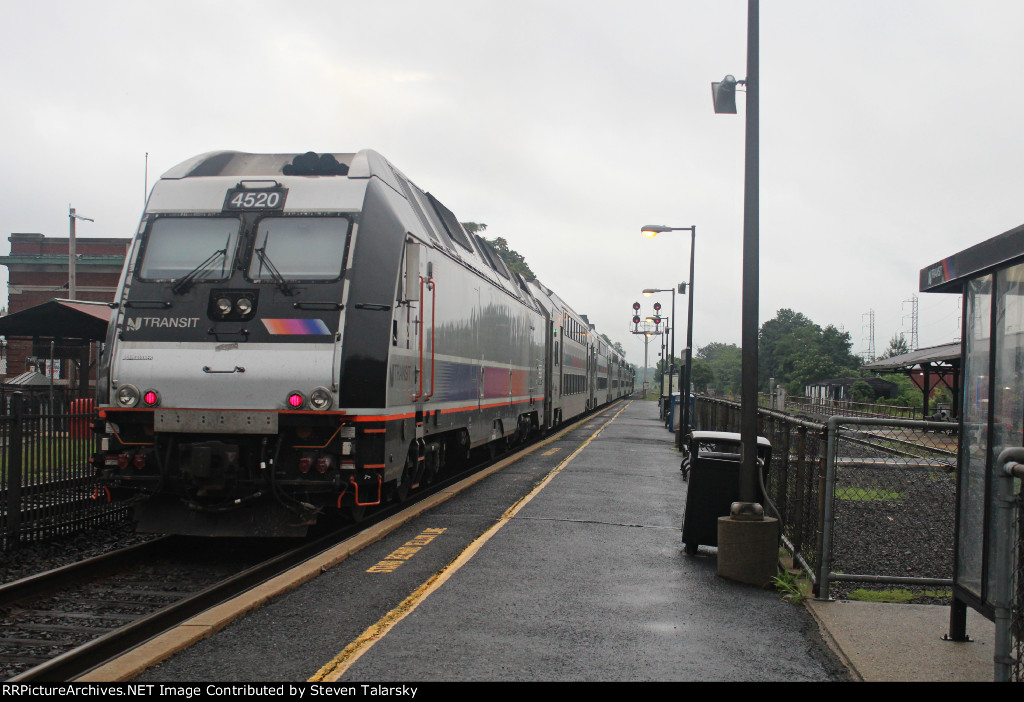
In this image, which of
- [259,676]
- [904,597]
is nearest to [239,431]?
[259,676]

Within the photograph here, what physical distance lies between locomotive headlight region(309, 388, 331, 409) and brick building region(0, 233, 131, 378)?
36722 mm

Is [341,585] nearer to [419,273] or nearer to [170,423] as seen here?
[170,423]

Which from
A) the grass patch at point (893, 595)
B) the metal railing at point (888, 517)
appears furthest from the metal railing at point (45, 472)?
the grass patch at point (893, 595)

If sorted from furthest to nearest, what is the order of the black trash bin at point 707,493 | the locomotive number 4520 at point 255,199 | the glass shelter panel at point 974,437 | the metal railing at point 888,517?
the locomotive number 4520 at point 255,199
the black trash bin at point 707,493
the metal railing at point 888,517
the glass shelter panel at point 974,437

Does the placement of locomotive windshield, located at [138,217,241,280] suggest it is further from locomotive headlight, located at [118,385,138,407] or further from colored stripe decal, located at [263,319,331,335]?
locomotive headlight, located at [118,385,138,407]

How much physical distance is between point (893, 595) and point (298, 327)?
5.78m

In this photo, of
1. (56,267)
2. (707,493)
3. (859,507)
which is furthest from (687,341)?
(56,267)

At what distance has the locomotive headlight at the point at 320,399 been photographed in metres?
7.99

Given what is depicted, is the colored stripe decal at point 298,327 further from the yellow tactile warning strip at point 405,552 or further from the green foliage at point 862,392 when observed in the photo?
the green foliage at point 862,392

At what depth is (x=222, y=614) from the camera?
575 centimetres

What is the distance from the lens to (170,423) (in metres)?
8.05

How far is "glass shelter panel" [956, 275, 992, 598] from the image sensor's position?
16.9 ft

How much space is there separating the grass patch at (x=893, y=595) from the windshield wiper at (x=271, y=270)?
226 inches

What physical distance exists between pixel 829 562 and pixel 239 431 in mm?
5224
